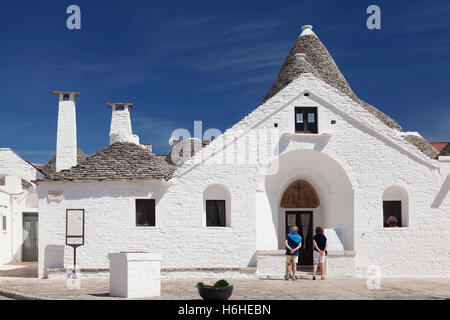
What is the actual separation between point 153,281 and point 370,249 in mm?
8334

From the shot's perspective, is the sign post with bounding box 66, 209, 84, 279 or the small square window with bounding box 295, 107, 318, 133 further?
the small square window with bounding box 295, 107, 318, 133

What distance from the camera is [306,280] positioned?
57.0 feet

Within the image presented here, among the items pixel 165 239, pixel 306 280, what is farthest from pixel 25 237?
pixel 306 280

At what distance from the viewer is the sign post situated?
17.5 m

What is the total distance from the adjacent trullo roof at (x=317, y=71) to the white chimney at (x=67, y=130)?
7921mm

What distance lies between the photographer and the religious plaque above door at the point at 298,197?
2072 cm

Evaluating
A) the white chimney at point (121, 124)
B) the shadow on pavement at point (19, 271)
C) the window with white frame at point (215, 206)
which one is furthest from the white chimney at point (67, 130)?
the window with white frame at point (215, 206)

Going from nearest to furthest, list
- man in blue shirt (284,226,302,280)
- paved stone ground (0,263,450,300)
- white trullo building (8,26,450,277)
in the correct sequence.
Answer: paved stone ground (0,263,450,300), man in blue shirt (284,226,302,280), white trullo building (8,26,450,277)

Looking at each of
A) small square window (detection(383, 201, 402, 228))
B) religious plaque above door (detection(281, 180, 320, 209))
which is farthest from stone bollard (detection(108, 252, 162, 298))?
small square window (detection(383, 201, 402, 228))

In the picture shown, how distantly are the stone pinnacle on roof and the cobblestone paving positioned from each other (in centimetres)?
789

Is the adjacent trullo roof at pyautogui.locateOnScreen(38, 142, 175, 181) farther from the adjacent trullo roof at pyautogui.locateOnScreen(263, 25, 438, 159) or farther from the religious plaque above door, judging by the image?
the adjacent trullo roof at pyautogui.locateOnScreen(263, 25, 438, 159)

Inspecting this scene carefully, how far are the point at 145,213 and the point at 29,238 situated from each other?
407 inches
